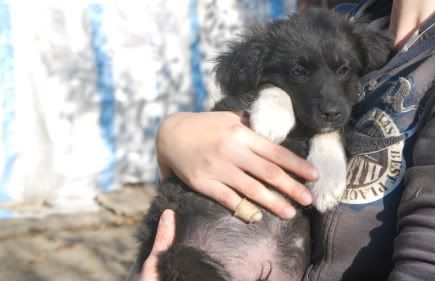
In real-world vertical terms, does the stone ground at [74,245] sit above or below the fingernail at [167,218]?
below

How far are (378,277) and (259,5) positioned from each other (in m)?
4.63

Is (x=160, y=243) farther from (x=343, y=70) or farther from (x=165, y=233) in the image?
(x=343, y=70)

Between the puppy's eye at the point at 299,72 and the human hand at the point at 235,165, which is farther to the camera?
the puppy's eye at the point at 299,72

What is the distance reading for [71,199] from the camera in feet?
A: 17.8

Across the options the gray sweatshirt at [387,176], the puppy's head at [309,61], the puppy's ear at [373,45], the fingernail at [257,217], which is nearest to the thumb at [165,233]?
the fingernail at [257,217]

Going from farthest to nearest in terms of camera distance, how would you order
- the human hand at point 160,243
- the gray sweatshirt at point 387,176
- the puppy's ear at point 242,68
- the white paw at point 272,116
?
1. the puppy's ear at point 242,68
2. the white paw at point 272,116
3. the human hand at point 160,243
4. the gray sweatshirt at point 387,176

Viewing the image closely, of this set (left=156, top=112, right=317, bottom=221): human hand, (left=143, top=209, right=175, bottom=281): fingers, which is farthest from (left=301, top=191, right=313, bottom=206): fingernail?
(left=143, top=209, right=175, bottom=281): fingers

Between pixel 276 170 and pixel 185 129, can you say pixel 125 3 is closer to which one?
pixel 185 129

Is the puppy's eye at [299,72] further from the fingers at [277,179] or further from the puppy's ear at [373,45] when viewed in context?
the fingers at [277,179]

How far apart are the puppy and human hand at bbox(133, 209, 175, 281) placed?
25 millimetres

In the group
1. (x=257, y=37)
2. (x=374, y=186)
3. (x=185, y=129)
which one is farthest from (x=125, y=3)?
(x=374, y=186)

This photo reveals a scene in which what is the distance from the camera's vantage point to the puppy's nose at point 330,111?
2232 millimetres

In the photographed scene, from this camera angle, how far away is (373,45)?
2.43m

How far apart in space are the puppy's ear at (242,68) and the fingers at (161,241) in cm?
68
